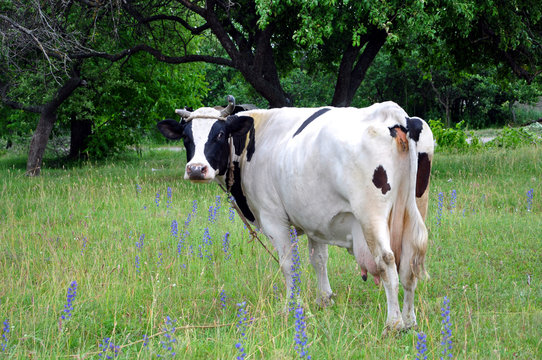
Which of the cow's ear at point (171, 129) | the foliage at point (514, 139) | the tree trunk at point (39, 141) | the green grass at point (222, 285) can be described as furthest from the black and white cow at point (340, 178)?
the foliage at point (514, 139)

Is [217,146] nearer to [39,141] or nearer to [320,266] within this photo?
[320,266]

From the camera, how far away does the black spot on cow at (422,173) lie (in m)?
4.40

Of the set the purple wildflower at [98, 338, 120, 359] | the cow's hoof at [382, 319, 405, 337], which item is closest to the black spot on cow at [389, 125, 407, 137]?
the cow's hoof at [382, 319, 405, 337]

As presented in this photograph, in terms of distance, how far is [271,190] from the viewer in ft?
17.2

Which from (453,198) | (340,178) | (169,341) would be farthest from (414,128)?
(453,198)

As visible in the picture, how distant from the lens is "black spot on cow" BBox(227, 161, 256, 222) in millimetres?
5629

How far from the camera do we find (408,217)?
14.3ft

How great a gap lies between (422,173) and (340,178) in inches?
25.7

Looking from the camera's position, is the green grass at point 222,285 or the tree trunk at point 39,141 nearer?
the green grass at point 222,285

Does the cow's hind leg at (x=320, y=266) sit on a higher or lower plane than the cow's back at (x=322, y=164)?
lower

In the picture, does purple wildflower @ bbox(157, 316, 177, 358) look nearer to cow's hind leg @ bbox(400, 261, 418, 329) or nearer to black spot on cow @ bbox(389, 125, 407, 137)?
cow's hind leg @ bbox(400, 261, 418, 329)

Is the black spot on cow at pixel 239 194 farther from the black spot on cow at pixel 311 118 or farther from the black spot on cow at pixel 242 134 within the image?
the black spot on cow at pixel 311 118

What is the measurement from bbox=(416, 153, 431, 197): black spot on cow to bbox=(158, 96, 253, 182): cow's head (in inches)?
69.3

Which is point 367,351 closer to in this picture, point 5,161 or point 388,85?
point 5,161
